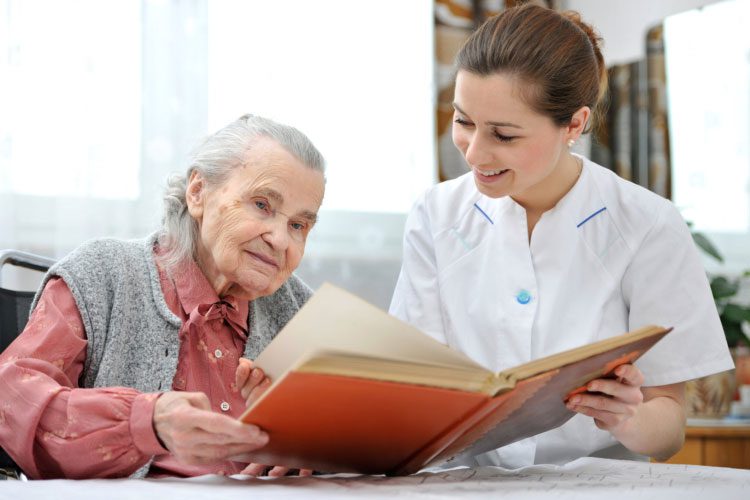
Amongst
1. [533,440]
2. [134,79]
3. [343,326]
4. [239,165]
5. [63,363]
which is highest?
[134,79]

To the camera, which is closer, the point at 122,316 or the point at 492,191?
the point at 122,316

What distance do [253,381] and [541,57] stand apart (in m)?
0.75

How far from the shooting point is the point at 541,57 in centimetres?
157

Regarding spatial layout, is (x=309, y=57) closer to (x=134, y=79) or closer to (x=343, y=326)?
(x=134, y=79)

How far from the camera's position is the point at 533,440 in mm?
1642

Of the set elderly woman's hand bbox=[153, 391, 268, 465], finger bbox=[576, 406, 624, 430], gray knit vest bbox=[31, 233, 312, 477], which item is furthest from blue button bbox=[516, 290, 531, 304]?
elderly woman's hand bbox=[153, 391, 268, 465]

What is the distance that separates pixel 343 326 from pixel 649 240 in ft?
2.53

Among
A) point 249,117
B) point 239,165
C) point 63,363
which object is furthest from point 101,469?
point 249,117

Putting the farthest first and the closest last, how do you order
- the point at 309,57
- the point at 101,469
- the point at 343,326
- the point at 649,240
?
the point at 309,57, the point at 649,240, the point at 101,469, the point at 343,326

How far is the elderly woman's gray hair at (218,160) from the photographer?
4.91 ft

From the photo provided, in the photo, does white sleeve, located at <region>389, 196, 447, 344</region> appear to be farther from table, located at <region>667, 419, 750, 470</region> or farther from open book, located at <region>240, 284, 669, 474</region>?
table, located at <region>667, 419, 750, 470</region>

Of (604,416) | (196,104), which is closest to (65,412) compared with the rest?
(604,416)

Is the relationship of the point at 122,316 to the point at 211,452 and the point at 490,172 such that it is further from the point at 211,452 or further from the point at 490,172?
the point at 490,172

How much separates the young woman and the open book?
391mm
